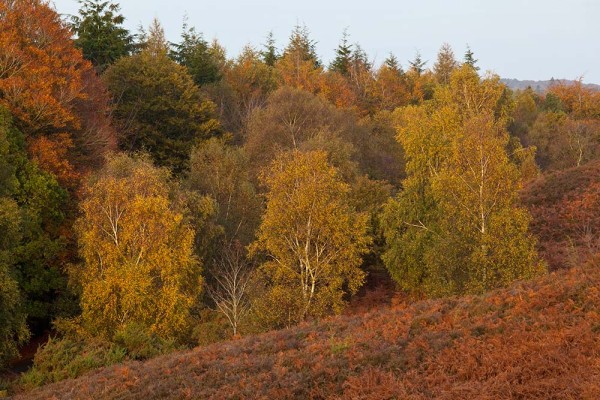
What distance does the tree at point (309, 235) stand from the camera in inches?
954

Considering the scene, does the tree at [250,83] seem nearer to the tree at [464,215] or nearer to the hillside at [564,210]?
the hillside at [564,210]

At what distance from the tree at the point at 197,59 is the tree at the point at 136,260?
3490 cm

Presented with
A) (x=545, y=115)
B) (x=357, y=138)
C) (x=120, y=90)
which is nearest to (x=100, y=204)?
(x=120, y=90)

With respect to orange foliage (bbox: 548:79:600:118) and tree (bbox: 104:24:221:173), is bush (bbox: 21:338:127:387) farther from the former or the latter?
orange foliage (bbox: 548:79:600:118)

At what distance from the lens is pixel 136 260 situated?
2475 centimetres

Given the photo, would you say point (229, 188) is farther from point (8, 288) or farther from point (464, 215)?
point (464, 215)

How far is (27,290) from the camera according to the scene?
88.0 feet

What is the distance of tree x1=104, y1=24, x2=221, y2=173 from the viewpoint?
45.0 m

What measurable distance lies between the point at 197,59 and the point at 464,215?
42.4 metres

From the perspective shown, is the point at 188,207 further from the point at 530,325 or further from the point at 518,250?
the point at 530,325

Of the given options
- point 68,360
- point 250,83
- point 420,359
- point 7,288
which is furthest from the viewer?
point 250,83

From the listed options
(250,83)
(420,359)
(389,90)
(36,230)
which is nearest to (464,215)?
(420,359)

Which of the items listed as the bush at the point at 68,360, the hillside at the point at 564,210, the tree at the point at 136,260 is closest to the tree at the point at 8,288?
the tree at the point at 136,260

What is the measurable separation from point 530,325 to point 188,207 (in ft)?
61.3
